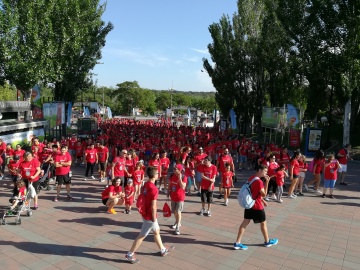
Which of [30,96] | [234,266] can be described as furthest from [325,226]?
[30,96]

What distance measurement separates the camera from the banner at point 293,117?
19297 mm

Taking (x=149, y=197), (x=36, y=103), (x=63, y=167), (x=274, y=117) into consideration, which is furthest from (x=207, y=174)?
(x=36, y=103)

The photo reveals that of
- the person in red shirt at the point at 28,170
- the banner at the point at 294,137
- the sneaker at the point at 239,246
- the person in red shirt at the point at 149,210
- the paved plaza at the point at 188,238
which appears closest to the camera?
the person in red shirt at the point at 149,210

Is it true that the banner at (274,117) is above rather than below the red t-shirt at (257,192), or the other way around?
above

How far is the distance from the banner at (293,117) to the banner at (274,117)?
1.08 metres

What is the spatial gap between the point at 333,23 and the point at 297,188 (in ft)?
44.7

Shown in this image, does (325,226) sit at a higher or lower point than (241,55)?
lower

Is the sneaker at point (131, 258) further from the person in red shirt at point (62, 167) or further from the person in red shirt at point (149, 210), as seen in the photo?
the person in red shirt at point (62, 167)

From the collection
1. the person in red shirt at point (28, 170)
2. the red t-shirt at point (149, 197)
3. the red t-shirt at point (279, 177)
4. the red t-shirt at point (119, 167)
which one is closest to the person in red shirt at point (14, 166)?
the person in red shirt at point (28, 170)

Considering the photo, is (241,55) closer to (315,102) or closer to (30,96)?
(315,102)

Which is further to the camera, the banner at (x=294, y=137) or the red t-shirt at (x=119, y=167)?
the banner at (x=294, y=137)

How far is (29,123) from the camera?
18.3 m

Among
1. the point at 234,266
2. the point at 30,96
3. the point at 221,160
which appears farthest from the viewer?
the point at 30,96

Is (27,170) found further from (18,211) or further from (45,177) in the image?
(45,177)
